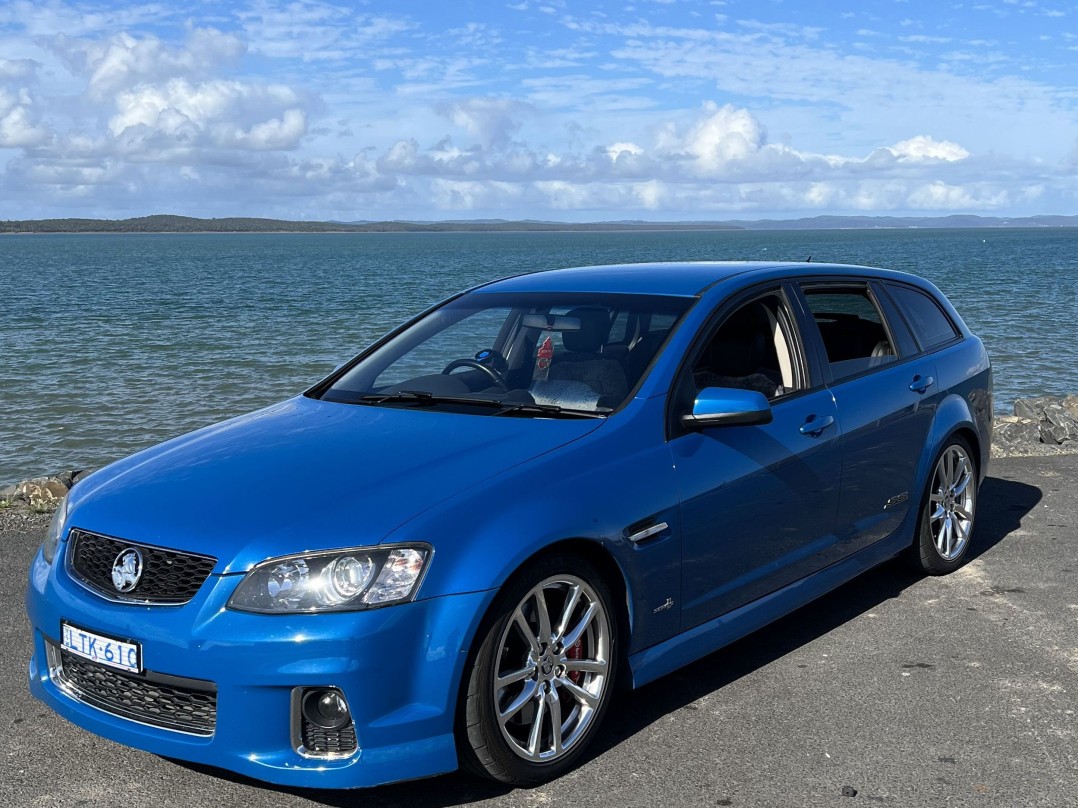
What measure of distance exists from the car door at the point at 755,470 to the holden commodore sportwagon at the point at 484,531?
0.5 inches

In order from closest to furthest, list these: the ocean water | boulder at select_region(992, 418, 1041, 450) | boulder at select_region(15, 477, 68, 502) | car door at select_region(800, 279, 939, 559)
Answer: car door at select_region(800, 279, 939, 559)
boulder at select_region(15, 477, 68, 502)
boulder at select_region(992, 418, 1041, 450)
the ocean water

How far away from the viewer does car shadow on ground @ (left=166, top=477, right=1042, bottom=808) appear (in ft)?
12.1

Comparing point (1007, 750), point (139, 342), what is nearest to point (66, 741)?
point (1007, 750)

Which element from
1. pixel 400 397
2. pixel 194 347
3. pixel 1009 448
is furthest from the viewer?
pixel 194 347

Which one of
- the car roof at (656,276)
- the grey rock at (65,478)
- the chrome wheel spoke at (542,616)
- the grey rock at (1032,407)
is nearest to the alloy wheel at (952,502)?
the car roof at (656,276)

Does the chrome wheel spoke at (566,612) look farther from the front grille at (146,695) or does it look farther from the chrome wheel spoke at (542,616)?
the front grille at (146,695)

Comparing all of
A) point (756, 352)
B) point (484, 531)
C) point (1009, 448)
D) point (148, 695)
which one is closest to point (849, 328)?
point (756, 352)

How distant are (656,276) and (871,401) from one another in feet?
3.69

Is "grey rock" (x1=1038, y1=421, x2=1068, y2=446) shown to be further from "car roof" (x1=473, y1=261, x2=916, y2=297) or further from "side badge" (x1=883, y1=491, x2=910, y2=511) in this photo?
"car roof" (x1=473, y1=261, x2=916, y2=297)

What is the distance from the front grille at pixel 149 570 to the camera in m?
3.39

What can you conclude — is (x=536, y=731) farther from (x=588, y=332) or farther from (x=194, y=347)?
(x=194, y=347)

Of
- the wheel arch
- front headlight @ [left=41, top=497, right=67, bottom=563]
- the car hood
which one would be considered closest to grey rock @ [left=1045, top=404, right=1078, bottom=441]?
the wheel arch

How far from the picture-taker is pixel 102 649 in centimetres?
352

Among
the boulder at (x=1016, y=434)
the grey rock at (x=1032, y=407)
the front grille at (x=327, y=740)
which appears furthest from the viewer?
the grey rock at (x=1032, y=407)
